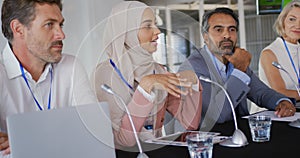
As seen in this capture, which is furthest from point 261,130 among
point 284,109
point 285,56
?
point 285,56

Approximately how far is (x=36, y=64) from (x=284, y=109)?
1139 mm

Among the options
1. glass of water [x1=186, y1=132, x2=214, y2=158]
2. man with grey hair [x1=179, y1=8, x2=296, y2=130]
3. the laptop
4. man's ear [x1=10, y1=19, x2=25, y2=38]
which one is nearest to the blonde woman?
man with grey hair [x1=179, y1=8, x2=296, y2=130]

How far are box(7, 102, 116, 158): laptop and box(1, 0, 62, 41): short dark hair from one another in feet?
2.46

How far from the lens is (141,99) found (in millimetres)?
1209

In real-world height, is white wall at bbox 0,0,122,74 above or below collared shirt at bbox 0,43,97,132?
above

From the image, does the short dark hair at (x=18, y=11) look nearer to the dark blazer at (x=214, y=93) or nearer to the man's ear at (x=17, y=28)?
the man's ear at (x=17, y=28)

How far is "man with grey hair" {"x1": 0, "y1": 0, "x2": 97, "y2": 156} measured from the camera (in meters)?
1.41

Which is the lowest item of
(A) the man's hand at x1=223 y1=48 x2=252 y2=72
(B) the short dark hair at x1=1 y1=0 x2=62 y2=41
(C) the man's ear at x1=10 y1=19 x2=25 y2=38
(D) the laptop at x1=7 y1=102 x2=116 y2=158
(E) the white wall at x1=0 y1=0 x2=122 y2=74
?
(D) the laptop at x1=7 y1=102 x2=116 y2=158

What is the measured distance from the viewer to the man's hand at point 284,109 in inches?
67.1

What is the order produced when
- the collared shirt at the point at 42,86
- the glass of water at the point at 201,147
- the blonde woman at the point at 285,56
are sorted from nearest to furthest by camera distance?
1. the glass of water at the point at 201,147
2. the collared shirt at the point at 42,86
3. the blonde woman at the point at 285,56

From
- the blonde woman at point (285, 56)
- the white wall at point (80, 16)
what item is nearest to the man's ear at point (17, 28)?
the blonde woman at point (285, 56)

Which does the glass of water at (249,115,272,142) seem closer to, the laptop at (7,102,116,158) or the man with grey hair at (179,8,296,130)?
the man with grey hair at (179,8,296,130)

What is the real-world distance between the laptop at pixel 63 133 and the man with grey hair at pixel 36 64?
49 centimetres

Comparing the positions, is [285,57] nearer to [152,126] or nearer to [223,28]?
[223,28]
